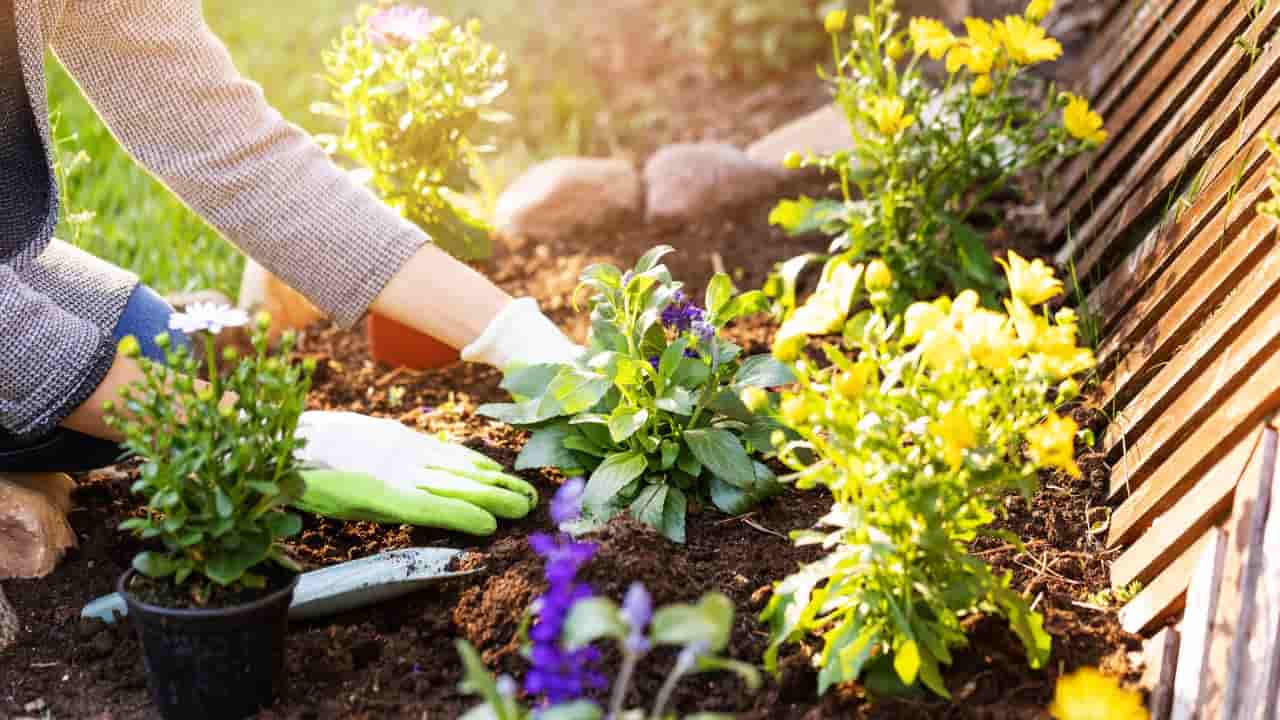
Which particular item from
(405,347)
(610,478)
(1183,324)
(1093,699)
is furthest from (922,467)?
(405,347)

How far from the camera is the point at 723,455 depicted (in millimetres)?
1795

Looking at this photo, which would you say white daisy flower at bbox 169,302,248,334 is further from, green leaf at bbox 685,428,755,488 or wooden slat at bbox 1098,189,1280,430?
wooden slat at bbox 1098,189,1280,430

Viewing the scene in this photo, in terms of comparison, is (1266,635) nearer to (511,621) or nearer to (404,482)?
(511,621)

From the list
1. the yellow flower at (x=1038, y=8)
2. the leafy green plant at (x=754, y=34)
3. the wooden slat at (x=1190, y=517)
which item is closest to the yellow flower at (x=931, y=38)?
the yellow flower at (x=1038, y=8)

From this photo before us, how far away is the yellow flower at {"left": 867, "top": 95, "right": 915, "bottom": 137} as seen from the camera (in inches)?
85.0

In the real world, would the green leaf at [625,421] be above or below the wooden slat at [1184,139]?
below

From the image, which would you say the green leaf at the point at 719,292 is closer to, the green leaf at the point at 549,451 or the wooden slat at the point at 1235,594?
the green leaf at the point at 549,451

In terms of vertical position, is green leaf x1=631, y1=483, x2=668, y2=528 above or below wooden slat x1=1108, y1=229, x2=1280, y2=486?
below

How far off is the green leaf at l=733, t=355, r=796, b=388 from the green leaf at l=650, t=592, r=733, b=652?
0.72m

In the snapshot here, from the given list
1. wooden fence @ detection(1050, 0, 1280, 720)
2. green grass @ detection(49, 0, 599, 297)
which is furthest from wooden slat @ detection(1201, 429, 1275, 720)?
green grass @ detection(49, 0, 599, 297)

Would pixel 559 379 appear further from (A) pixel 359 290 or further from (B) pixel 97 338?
(B) pixel 97 338

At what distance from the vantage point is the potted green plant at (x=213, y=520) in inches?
55.5

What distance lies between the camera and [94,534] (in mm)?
1924

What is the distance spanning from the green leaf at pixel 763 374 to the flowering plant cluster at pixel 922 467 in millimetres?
344
